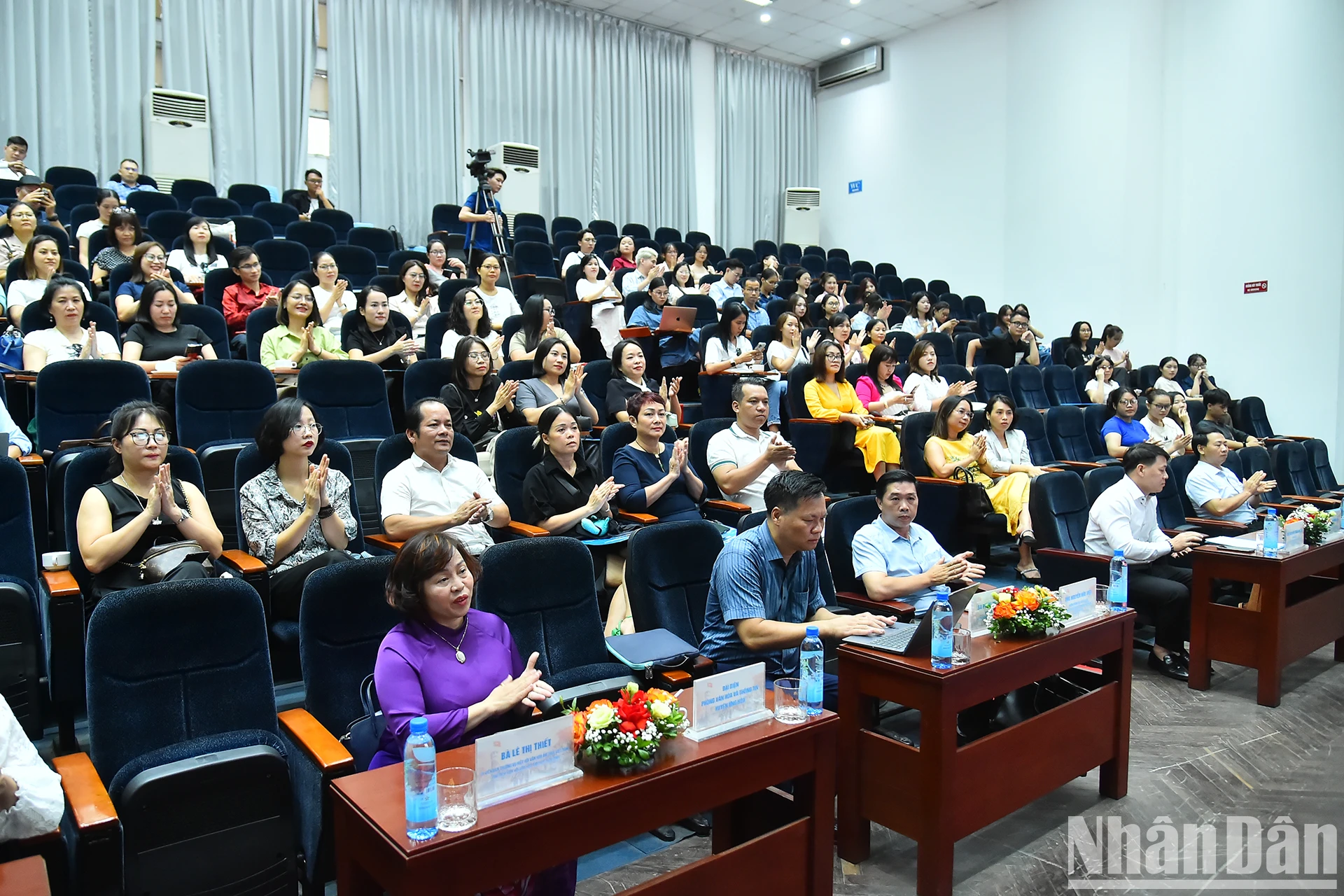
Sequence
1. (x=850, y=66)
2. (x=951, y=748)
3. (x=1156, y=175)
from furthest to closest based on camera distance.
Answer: (x=850, y=66) → (x=1156, y=175) → (x=951, y=748)

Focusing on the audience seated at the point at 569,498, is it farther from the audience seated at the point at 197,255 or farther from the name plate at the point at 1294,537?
the audience seated at the point at 197,255

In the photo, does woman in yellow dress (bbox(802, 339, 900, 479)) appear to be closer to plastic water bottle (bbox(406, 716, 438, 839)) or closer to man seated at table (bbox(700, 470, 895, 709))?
man seated at table (bbox(700, 470, 895, 709))

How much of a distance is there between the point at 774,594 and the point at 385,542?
4.48 feet

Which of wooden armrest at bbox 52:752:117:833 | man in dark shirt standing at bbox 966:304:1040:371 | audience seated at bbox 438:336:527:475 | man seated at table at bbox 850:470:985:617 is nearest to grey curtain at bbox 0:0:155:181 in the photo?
audience seated at bbox 438:336:527:475

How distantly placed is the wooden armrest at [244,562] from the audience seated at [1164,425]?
5640 millimetres

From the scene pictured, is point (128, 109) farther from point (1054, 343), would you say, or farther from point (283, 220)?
point (1054, 343)

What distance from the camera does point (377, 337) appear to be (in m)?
4.96

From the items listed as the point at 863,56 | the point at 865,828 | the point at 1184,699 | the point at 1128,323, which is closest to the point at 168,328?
the point at 865,828

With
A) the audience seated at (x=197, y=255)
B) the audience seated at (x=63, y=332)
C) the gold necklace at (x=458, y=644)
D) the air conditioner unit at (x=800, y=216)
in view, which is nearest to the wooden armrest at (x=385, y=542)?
the gold necklace at (x=458, y=644)

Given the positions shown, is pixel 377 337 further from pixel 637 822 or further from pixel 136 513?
pixel 637 822

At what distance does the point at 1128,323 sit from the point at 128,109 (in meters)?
9.85

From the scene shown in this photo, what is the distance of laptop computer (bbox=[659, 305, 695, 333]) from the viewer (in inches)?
223

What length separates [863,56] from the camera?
1185 cm

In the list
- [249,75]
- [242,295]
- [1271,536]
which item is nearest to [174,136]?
[249,75]
